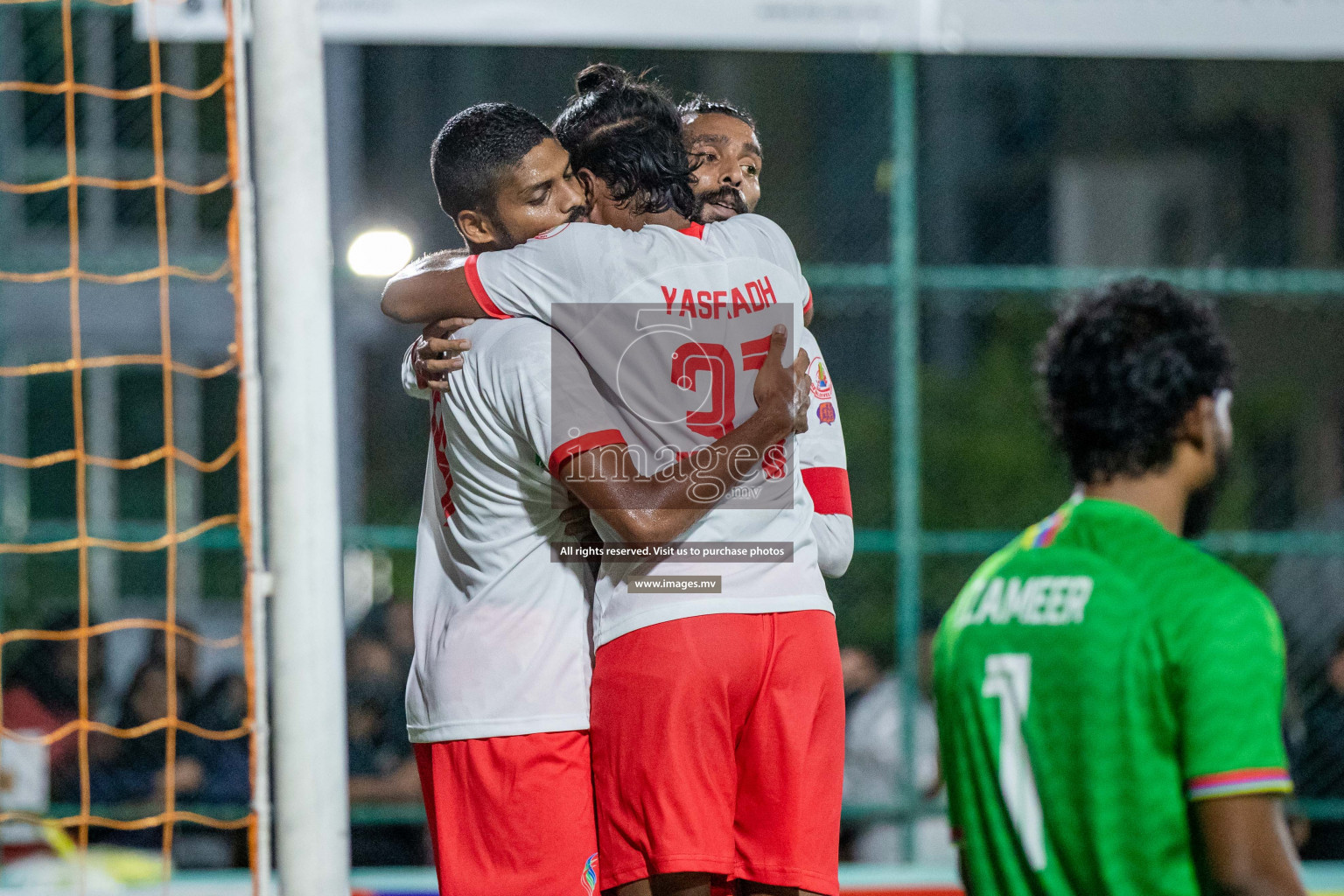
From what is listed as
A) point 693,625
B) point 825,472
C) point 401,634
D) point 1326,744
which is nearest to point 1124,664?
point 693,625

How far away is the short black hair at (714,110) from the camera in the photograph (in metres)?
2.51

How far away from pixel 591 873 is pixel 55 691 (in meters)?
3.92

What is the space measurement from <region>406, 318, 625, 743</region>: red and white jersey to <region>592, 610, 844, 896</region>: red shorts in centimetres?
10

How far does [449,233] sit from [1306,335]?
8.32 m

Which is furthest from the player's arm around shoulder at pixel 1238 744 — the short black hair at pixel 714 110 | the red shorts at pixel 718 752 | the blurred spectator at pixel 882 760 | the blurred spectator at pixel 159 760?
the blurred spectator at pixel 159 760

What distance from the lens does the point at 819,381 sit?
229 centimetres

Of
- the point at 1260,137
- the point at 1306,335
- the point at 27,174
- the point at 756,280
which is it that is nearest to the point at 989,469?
the point at 1306,335

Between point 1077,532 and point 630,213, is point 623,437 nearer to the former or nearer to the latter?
point 630,213

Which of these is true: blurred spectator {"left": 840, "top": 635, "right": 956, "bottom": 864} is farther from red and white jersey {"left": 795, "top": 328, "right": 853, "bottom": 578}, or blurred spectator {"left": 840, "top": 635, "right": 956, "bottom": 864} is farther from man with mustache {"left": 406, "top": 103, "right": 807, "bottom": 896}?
man with mustache {"left": 406, "top": 103, "right": 807, "bottom": 896}

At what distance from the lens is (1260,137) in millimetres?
13570

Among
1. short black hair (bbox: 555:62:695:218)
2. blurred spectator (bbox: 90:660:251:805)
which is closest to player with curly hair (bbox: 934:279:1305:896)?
short black hair (bbox: 555:62:695:218)

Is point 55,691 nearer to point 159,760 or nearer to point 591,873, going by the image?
point 159,760

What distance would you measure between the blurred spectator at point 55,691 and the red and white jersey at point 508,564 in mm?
3560

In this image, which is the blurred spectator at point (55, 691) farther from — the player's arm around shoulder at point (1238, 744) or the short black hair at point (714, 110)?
the player's arm around shoulder at point (1238, 744)
